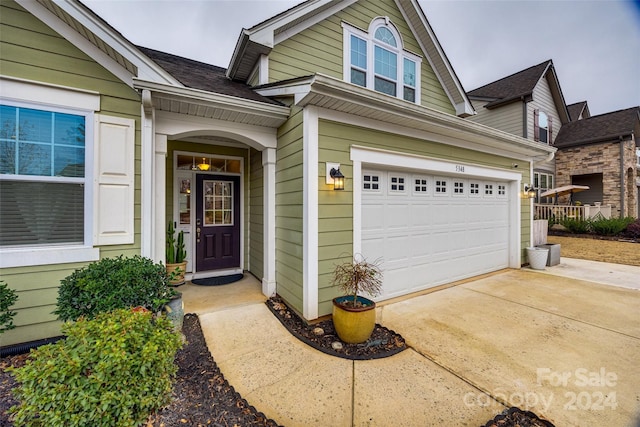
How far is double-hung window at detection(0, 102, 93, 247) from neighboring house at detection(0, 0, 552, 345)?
0.04 ft

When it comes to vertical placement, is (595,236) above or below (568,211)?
below

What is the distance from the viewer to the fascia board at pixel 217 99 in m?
3.09

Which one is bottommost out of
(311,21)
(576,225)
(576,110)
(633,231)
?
(633,231)

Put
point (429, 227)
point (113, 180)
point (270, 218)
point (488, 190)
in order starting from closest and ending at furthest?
point (113, 180)
point (270, 218)
point (429, 227)
point (488, 190)

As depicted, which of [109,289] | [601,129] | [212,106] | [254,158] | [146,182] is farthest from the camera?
[601,129]

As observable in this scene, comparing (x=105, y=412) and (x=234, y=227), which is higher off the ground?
→ (x=234, y=227)

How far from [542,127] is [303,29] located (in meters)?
12.3

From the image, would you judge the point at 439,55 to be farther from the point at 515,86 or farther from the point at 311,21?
the point at 515,86

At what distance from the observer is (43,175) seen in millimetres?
2941

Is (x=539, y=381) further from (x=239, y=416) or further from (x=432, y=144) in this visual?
(x=432, y=144)

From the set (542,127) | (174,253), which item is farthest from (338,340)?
(542,127)

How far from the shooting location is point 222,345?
2.95m

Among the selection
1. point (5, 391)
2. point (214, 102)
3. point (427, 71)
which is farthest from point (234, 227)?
point (427, 71)

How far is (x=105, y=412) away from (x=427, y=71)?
8.05 meters
